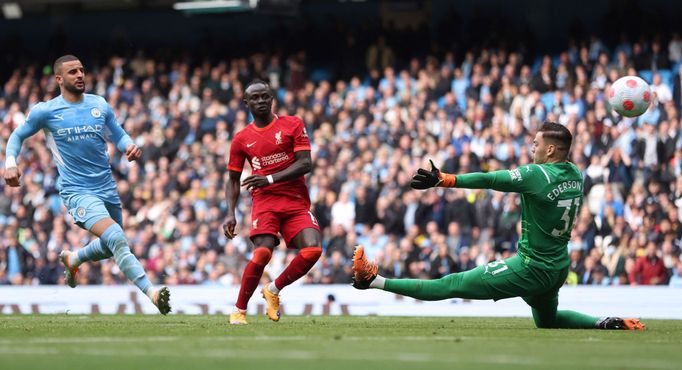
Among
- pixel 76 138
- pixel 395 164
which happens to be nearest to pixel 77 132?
pixel 76 138

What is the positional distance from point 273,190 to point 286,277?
895mm

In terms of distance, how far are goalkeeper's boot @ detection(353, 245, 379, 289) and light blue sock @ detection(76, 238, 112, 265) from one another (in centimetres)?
306

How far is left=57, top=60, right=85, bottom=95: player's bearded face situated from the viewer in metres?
12.8

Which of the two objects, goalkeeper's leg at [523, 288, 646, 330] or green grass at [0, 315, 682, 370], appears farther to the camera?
goalkeeper's leg at [523, 288, 646, 330]

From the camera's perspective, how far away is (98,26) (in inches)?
1334

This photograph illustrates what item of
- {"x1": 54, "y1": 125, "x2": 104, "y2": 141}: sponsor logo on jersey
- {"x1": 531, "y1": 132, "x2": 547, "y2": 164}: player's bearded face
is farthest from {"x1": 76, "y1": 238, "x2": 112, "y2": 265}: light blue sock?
{"x1": 531, "y1": 132, "x2": 547, "y2": 164}: player's bearded face

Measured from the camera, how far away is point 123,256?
490 inches

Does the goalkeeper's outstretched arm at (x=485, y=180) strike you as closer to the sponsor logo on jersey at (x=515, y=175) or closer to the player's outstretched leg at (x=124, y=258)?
the sponsor logo on jersey at (x=515, y=175)

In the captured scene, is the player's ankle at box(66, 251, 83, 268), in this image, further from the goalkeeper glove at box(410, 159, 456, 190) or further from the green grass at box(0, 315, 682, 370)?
the goalkeeper glove at box(410, 159, 456, 190)

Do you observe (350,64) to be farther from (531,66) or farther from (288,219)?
(288,219)

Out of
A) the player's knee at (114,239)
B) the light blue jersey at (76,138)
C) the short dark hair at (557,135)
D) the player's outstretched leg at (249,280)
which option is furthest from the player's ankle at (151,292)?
the short dark hair at (557,135)

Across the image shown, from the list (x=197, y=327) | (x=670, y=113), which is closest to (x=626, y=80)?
(x=197, y=327)

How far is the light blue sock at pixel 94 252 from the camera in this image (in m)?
13.1

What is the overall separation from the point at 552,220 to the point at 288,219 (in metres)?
2.74
